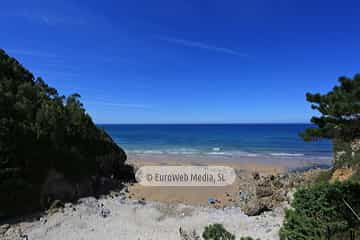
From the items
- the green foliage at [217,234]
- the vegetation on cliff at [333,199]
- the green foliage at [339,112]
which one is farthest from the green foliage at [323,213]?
the green foliage at [339,112]

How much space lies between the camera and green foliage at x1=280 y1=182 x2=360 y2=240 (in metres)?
3.06

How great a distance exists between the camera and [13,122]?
310 inches

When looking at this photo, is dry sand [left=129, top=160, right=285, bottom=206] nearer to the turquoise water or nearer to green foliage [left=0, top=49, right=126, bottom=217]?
green foliage [left=0, top=49, right=126, bottom=217]

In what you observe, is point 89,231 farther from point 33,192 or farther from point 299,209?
point 299,209

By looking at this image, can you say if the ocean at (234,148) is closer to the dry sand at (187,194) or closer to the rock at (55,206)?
the dry sand at (187,194)

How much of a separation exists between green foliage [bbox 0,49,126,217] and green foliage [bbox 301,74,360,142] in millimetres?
8783

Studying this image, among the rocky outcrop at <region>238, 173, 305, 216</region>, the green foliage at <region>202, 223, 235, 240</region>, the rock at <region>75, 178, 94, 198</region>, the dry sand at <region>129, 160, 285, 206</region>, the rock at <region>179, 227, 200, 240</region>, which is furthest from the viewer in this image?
the dry sand at <region>129, 160, 285, 206</region>

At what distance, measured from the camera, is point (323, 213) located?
322cm

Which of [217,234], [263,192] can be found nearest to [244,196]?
[263,192]

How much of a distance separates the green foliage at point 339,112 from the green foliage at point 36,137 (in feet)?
28.8

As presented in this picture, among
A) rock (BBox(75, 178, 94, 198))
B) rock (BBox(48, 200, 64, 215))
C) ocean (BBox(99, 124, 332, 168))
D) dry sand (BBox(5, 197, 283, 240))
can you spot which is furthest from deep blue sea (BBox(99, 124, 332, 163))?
rock (BBox(48, 200, 64, 215))

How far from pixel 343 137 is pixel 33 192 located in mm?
9307

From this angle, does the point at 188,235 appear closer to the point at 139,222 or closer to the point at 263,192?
the point at 139,222

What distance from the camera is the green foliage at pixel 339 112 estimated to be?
4215mm
